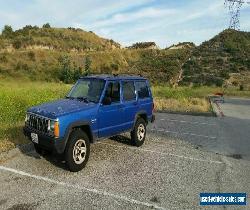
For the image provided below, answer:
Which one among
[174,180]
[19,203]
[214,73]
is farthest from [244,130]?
[214,73]

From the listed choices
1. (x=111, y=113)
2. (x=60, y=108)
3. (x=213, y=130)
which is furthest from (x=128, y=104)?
(x=213, y=130)

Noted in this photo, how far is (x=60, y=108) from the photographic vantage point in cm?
837

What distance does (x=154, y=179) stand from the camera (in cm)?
809

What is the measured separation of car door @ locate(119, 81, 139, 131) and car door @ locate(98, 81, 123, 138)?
227 millimetres

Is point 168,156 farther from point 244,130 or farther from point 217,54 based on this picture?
point 217,54

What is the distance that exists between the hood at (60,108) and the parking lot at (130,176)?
1397mm

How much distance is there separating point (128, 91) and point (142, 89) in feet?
2.89

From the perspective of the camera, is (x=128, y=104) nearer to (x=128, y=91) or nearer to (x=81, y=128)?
(x=128, y=91)

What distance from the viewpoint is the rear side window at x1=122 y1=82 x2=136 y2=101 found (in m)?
10.1

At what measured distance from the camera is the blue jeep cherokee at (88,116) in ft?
26.3

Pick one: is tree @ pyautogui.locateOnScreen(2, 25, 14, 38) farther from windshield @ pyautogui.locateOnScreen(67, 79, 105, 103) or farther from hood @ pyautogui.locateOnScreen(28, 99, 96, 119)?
hood @ pyautogui.locateOnScreen(28, 99, 96, 119)

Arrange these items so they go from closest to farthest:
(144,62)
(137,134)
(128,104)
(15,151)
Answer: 1. (15,151)
2. (128,104)
3. (137,134)
4. (144,62)

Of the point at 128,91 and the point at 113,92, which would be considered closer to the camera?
the point at 113,92

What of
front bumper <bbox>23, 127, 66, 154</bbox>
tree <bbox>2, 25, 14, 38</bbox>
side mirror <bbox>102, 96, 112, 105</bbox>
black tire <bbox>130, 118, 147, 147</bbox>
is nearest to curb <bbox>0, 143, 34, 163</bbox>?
front bumper <bbox>23, 127, 66, 154</bbox>
